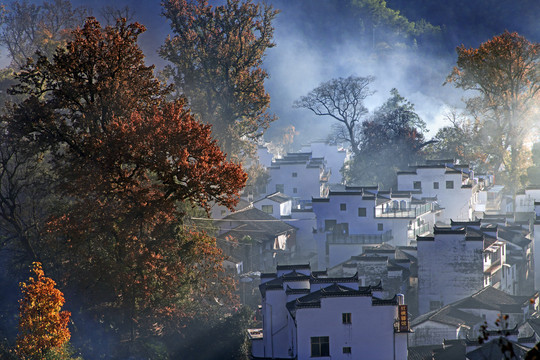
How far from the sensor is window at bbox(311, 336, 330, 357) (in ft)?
94.3

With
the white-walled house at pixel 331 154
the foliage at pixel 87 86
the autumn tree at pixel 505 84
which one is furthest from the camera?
the white-walled house at pixel 331 154

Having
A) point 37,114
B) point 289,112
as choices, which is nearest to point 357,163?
point 37,114

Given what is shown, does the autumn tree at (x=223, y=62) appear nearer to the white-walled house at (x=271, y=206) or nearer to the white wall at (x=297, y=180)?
the white-walled house at (x=271, y=206)

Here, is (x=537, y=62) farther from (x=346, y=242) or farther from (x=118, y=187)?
(x=118, y=187)

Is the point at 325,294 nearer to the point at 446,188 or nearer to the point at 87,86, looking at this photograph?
the point at 87,86

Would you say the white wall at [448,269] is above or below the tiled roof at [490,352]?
above

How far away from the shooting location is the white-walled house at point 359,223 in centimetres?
5081

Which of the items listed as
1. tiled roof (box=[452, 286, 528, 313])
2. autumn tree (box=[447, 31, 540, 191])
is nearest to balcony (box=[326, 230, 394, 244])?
tiled roof (box=[452, 286, 528, 313])

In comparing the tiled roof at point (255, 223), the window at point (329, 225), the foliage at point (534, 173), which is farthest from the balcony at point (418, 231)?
the foliage at point (534, 173)

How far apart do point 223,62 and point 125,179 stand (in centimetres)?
2995

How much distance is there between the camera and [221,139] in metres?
51.7

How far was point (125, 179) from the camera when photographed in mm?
22578

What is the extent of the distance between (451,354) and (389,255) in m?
13.8

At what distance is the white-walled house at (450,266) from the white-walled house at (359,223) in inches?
327
